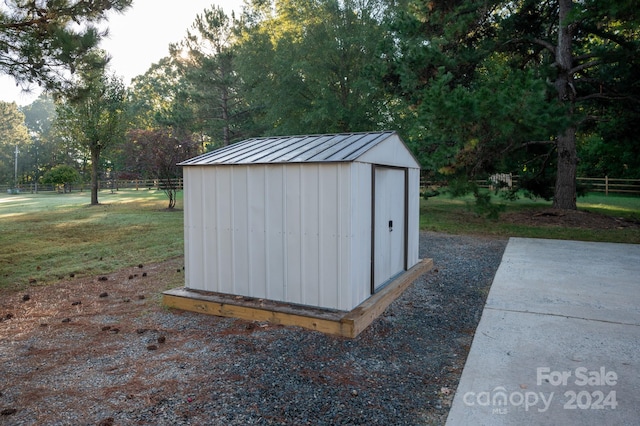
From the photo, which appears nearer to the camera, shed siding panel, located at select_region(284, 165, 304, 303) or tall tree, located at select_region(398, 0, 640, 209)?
shed siding panel, located at select_region(284, 165, 304, 303)

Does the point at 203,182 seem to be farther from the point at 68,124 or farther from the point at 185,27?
the point at 185,27

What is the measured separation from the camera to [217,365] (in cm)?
288

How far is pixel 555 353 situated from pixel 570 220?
878 centimetres

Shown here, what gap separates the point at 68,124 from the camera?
18016 millimetres

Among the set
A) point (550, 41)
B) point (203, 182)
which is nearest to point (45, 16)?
point (203, 182)

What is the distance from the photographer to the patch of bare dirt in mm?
9969

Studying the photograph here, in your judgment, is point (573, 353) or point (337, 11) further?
point (337, 11)

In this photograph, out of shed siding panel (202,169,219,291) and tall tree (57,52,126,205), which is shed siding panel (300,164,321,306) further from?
tall tree (57,52,126,205)

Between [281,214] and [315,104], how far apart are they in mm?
11998

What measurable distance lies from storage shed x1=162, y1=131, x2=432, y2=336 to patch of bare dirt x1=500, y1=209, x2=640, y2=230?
761 centimetres

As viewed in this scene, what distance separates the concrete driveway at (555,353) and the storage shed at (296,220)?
1.27m

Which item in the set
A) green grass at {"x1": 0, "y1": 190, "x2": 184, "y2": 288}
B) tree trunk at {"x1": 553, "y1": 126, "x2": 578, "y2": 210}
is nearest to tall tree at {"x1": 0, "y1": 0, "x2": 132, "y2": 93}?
green grass at {"x1": 0, "y1": 190, "x2": 184, "y2": 288}

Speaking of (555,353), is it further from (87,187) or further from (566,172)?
(87,187)

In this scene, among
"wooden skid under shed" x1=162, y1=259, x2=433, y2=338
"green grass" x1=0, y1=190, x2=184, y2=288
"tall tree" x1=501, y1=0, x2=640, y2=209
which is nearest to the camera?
"wooden skid under shed" x1=162, y1=259, x2=433, y2=338
